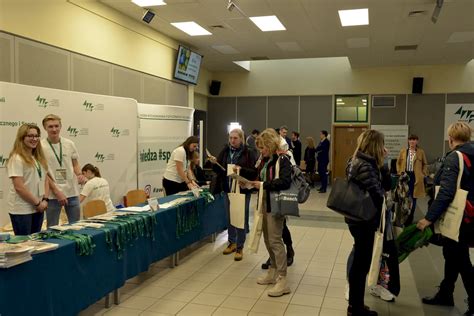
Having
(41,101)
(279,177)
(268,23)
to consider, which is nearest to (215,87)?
(268,23)

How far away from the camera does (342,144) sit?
11641 mm

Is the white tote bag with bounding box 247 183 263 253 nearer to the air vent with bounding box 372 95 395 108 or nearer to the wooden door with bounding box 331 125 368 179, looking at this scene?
the wooden door with bounding box 331 125 368 179

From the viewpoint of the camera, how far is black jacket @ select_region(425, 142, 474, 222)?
286 centimetres

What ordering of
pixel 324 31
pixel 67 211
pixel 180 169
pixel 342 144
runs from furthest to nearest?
1. pixel 342 144
2. pixel 324 31
3. pixel 180 169
4. pixel 67 211

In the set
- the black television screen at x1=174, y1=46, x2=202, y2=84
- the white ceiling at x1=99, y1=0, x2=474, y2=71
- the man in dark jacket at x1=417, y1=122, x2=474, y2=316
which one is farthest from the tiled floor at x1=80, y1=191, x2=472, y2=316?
the black television screen at x1=174, y1=46, x2=202, y2=84

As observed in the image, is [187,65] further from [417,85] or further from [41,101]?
Answer: [417,85]

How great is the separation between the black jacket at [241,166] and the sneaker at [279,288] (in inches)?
38.8

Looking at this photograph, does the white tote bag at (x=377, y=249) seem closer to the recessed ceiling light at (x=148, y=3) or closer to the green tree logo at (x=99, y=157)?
the green tree logo at (x=99, y=157)

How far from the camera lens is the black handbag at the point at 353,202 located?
9.00 ft

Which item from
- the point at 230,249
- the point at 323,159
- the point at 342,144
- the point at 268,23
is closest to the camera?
the point at 230,249

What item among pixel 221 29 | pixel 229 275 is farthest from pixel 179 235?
pixel 221 29

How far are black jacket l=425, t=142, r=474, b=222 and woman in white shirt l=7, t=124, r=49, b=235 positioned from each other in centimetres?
295

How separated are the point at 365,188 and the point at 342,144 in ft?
29.9

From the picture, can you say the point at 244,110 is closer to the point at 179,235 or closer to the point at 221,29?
the point at 221,29
